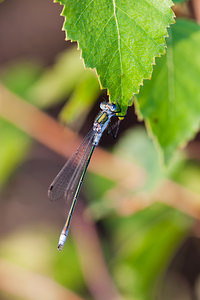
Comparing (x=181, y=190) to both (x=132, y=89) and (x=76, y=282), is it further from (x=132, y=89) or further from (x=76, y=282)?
(x=132, y=89)

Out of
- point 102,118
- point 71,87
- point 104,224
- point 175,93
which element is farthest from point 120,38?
point 104,224

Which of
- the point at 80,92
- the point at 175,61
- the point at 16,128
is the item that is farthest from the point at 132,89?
the point at 16,128

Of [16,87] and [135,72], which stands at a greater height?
[135,72]

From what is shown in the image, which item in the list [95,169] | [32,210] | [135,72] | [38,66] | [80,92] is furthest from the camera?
[32,210]

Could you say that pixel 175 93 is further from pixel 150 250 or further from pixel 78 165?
pixel 150 250

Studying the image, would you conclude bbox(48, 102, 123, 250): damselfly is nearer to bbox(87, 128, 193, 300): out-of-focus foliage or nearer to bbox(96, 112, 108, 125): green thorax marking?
bbox(96, 112, 108, 125): green thorax marking
